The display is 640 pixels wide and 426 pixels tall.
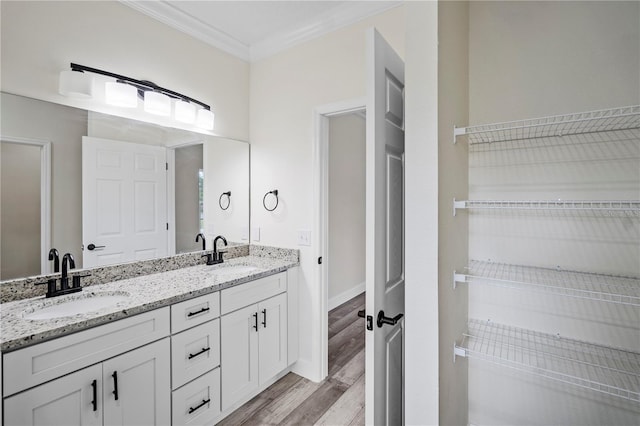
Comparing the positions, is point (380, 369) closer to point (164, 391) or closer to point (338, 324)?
point (164, 391)

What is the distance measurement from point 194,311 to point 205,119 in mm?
1474

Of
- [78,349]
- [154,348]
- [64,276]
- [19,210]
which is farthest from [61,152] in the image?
[154,348]

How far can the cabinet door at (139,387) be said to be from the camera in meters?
1.40

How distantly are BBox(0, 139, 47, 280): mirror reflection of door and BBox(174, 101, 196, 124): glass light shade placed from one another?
818 millimetres

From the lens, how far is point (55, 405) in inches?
48.6

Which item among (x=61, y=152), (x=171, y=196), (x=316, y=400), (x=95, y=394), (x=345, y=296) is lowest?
(x=316, y=400)

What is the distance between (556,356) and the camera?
4.46 feet

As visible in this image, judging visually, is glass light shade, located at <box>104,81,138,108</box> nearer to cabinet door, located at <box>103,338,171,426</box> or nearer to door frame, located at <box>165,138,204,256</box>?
door frame, located at <box>165,138,204,256</box>

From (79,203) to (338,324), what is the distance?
104 inches

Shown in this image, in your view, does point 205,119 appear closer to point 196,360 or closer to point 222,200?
point 222,200

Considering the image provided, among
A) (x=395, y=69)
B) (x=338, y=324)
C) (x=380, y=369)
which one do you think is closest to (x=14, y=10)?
(x=395, y=69)

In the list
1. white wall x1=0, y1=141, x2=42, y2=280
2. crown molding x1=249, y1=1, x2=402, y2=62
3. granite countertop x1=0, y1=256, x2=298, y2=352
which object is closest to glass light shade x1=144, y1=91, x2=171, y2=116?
white wall x1=0, y1=141, x2=42, y2=280

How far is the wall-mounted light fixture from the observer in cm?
174

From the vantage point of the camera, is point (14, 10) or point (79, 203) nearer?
point (14, 10)
